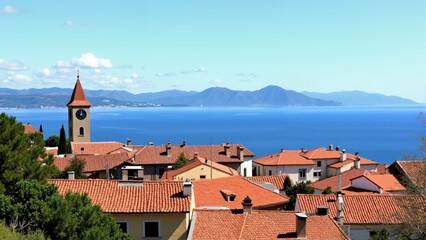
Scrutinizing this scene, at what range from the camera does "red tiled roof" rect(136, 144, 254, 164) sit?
60.2 metres

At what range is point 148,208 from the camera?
22812 mm

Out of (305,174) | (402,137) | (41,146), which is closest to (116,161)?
(305,174)

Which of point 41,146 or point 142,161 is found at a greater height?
point 41,146

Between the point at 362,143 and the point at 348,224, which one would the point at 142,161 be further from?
the point at 362,143

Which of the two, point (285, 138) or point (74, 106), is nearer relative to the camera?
point (74, 106)

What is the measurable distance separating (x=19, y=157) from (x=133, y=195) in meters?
4.78

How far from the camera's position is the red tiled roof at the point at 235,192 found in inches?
1233

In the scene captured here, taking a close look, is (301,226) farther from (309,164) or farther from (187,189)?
(309,164)

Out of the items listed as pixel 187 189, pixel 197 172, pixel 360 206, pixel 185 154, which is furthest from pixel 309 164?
pixel 187 189

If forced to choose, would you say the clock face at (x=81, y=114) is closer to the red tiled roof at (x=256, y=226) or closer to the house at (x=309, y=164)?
the house at (x=309, y=164)

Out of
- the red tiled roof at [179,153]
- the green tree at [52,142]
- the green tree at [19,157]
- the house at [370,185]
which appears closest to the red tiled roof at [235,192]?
the green tree at [19,157]

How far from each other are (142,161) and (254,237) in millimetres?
38168

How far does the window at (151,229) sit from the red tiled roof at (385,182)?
23388 millimetres

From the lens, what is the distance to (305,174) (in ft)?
228
